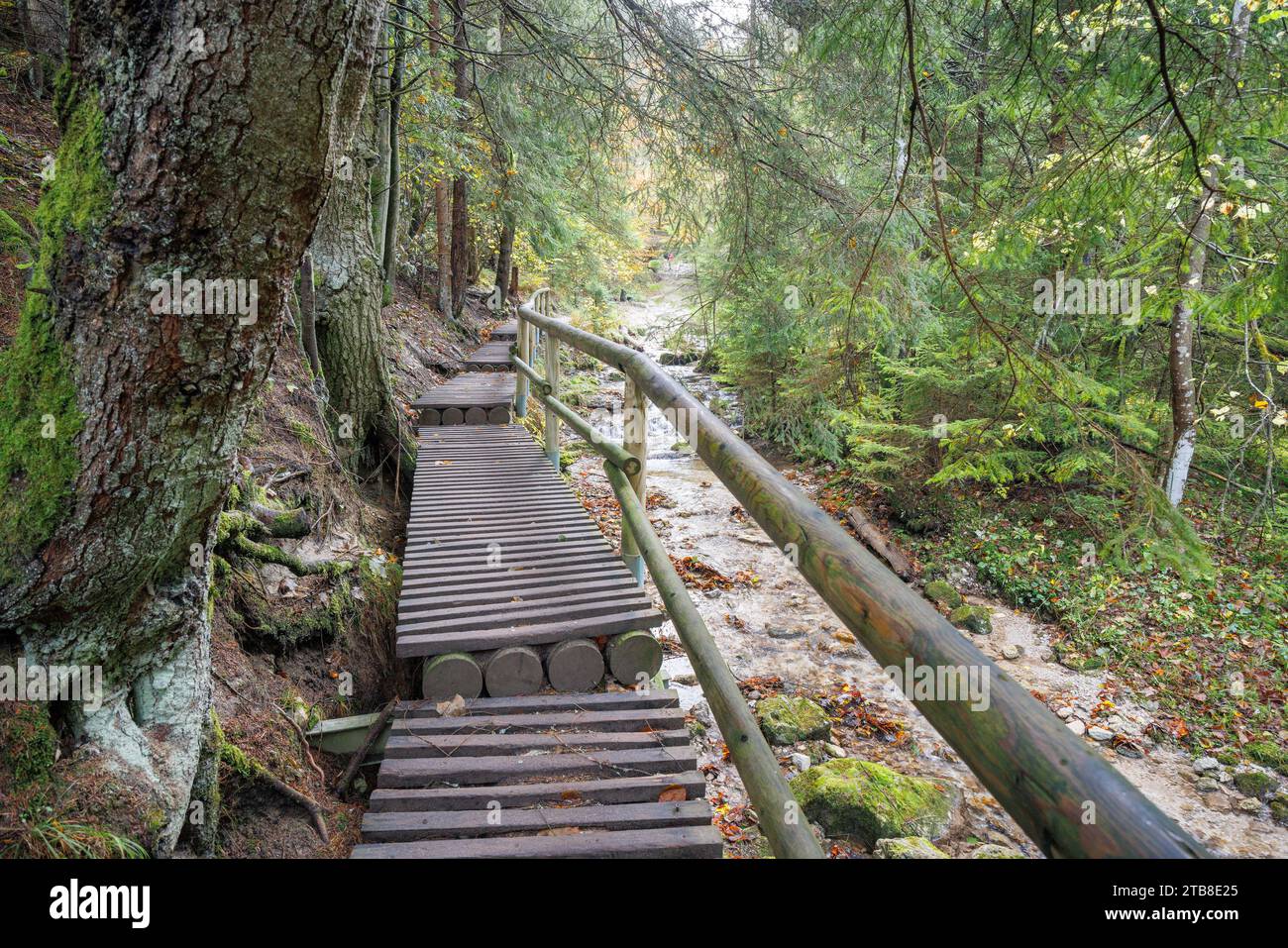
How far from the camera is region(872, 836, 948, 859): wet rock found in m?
4.14

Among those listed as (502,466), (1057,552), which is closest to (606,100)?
(502,466)

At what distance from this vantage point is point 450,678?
291cm

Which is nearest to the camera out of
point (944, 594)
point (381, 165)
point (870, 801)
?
point (870, 801)

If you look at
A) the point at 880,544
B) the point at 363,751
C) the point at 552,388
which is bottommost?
the point at 880,544

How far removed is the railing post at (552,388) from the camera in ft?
19.1

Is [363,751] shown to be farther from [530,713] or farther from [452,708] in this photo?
[530,713]

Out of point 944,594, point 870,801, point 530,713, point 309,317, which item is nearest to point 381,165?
point 309,317

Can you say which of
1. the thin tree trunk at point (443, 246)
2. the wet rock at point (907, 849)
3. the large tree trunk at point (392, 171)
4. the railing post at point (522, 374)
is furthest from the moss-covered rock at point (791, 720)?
the thin tree trunk at point (443, 246)

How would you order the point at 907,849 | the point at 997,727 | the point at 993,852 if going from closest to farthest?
the point at 997,727, the point at 907,849, the point at 993,852

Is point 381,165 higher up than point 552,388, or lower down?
higher up

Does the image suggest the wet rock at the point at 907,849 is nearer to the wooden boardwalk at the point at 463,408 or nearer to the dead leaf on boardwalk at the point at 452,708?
the dead leaf on boardwalk at the point at 452,708

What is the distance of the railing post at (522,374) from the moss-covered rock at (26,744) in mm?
6246

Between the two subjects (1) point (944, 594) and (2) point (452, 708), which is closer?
(2) point (452, 708)

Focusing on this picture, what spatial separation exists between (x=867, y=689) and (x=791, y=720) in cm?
136
